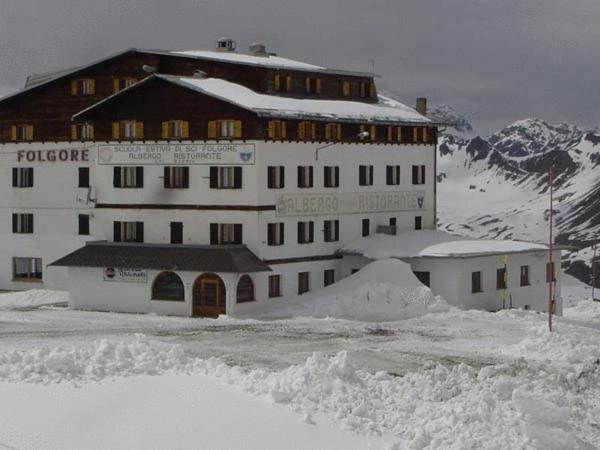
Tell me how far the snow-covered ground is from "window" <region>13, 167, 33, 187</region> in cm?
2800

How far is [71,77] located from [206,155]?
1406 centimetres

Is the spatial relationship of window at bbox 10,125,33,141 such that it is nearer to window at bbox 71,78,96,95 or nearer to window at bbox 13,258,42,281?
window at bbox 71,78,96,95

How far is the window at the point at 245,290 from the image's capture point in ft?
207

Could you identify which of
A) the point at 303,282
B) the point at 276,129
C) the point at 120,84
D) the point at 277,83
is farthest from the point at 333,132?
the point at 120,84

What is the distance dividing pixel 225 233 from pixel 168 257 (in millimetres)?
3277

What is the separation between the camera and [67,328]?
190ft

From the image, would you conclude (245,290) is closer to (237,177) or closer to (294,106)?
(237,177)

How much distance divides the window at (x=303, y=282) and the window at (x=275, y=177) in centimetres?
482

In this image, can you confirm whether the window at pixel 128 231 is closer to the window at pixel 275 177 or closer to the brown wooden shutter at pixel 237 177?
the brown wooden shutter at pixel 237 177

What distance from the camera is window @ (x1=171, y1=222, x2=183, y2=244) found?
6675 cm

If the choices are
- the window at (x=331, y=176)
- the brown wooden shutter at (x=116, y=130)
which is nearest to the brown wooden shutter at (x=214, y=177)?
the brown wooden shutter at (x=116, y=130)

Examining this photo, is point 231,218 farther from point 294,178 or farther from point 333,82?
point 333,82

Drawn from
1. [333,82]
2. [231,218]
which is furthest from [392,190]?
[231,218]

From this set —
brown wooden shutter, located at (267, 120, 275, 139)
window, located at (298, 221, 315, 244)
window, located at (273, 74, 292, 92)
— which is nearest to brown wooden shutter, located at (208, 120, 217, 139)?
brown wooden shutter, located at (267, 120, 275, 139)
